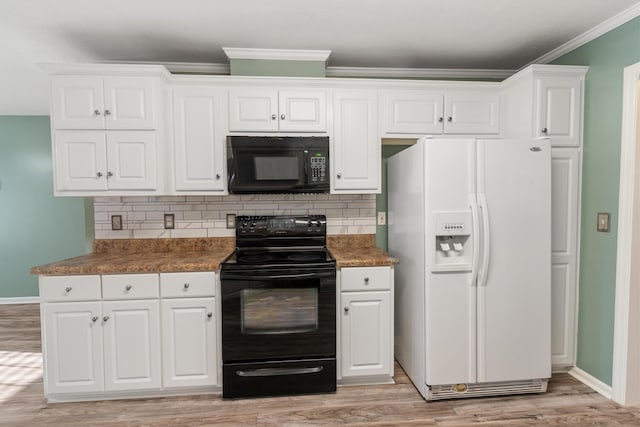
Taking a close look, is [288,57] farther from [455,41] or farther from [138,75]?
[455,41]

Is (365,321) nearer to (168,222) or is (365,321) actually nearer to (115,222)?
(168,222)

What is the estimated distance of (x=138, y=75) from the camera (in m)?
A: 2.26

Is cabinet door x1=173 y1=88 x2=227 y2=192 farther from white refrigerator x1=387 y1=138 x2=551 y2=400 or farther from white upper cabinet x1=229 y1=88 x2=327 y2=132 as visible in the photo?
white refrigerator x1=387 y1=138 x2=551 y2=400

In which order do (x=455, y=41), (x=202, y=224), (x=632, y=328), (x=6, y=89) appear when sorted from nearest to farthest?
(x=632, y=328) < (x=455, y=41) < (x=202, y=224) < (x=6, y=89)

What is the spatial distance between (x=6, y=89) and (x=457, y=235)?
4.44 metres

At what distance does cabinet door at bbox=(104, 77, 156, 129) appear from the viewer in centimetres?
226

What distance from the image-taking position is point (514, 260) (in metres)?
2.08

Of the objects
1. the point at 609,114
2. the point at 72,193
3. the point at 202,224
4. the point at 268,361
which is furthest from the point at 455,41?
the point at 72,193

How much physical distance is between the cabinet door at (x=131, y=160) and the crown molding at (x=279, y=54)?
0.86 meters

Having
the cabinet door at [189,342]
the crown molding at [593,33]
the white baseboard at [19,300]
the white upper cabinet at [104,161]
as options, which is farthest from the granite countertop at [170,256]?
the white baseboard at [19,300]

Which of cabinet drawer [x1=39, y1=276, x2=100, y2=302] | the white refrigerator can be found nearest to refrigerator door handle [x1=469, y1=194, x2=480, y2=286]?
the white refrigerator

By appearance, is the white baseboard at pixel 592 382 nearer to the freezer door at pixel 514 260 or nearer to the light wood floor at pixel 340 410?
the light wood floor at pixel 340 410

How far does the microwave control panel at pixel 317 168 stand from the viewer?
2400 millimetres

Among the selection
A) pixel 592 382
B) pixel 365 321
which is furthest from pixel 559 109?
pixel 365 321
